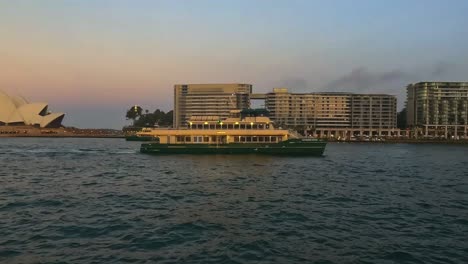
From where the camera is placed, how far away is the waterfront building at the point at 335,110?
187875 millimetres

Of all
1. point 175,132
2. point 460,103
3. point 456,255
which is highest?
point 460,103

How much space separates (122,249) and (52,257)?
70.0 inches

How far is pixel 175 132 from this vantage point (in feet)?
173

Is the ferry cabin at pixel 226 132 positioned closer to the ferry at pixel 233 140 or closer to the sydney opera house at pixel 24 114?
the ferry at pixel 233 140

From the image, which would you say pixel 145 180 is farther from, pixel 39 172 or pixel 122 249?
pixel 122 249

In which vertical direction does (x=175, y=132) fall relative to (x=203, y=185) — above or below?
above

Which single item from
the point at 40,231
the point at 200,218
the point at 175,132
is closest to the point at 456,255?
the point at 200,218

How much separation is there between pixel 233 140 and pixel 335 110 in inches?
5681

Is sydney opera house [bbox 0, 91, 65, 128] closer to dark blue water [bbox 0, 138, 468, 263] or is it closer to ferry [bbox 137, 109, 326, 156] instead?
ferry [bbox 137, 109, 326, 156]

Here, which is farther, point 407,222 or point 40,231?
point 407,222

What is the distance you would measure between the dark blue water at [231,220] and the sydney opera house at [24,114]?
153 meters

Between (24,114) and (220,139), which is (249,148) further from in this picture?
(24,114)

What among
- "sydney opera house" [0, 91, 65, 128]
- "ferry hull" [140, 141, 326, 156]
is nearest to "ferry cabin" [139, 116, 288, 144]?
"ferry hull" [140, 141, 326, 156]

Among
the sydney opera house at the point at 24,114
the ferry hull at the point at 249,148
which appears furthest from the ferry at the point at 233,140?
the sydney opera house at the point at 24,114
